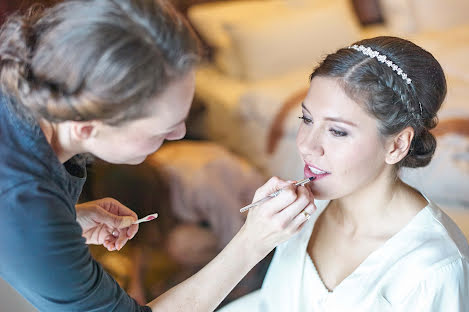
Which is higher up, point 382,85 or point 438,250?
point 382,85

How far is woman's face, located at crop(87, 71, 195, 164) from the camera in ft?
3.38

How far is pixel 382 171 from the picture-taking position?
1.51 m

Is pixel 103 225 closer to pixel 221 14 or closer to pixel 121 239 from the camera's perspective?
pixel 121 239

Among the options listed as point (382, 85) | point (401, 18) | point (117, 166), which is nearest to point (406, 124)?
point (382, 85)

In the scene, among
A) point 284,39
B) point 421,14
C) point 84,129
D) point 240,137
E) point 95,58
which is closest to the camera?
point 95,58

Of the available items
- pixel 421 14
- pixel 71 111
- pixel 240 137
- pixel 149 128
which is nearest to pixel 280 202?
pixel 149 128

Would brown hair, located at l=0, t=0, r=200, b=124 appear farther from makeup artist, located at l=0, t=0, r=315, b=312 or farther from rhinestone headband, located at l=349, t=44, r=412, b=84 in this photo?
rhinestone headband, located at l=349, t=44, r=412, b=84

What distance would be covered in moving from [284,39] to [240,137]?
2.22ft

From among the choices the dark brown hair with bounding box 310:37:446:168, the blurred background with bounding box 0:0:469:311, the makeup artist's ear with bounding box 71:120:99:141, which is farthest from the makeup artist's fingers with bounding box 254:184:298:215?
the blurred background with bounding box 0:0:469:311

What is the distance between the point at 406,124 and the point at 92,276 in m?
0.85

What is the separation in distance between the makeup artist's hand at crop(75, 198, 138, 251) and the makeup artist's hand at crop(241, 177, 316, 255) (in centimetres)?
32

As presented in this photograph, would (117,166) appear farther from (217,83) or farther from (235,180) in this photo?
(217,83)

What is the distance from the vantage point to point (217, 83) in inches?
141

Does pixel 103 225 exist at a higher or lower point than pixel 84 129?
lower
